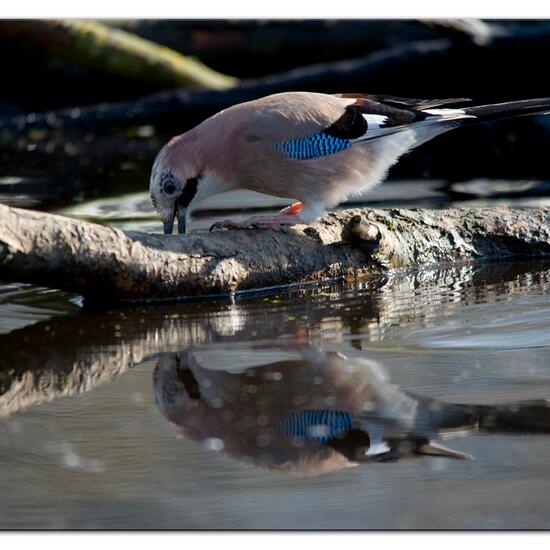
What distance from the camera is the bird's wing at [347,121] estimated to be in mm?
4184

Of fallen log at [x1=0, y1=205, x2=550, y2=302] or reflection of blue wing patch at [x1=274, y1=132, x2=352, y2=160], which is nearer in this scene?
fallen log at [x1=0, y1=205, x2=550, y2=302]

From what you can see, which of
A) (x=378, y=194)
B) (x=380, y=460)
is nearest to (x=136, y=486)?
(x=380, y=460)

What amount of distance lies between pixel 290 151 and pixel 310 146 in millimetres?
77

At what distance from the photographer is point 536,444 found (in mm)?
2641

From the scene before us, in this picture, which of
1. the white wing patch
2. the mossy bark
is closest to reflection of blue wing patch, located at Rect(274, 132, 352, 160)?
the white wing patch

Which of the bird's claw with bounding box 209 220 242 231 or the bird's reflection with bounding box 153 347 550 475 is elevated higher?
the bird's claw with bounding box 209 220 242 231

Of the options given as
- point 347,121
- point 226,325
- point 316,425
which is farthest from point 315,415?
point 347,121

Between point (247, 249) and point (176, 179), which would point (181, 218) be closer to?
point (176, 179)

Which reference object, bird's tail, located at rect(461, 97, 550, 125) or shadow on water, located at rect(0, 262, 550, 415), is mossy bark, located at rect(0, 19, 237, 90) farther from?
shadow on water, located at rect(0, 262, 550, 415)

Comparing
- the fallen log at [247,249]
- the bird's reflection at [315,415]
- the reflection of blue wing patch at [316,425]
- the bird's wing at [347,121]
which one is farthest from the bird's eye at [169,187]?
the reflection of blue wing patch at [316,425]

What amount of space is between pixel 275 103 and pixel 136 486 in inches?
83.4

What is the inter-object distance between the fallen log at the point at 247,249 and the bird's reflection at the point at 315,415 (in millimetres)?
612

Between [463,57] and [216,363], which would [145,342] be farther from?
[463,57]

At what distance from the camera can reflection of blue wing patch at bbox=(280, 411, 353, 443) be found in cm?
271
